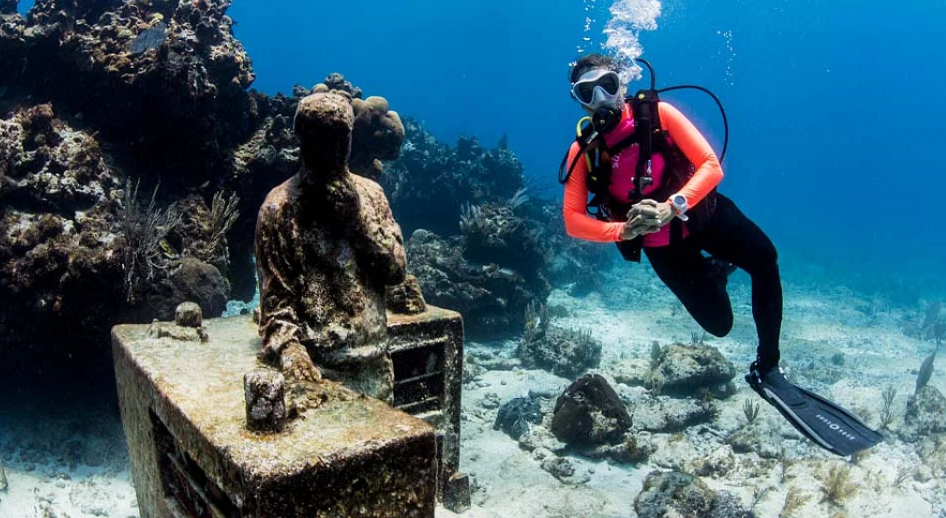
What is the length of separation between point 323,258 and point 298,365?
0.64 m

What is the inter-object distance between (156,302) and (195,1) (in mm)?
4923

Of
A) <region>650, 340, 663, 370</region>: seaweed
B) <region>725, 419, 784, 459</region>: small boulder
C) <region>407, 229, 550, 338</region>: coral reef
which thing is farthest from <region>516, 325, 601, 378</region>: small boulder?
<region>725, 419, 784, 459</region>: small boulder

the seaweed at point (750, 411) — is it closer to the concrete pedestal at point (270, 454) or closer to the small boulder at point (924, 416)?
the small boulder at point (924, 416)

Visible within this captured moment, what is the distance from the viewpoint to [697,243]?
5.36 m

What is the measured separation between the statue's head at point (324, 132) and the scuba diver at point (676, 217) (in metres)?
2.36

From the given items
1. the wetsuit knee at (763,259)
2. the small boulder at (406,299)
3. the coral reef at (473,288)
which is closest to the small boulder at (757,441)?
the wetsuit knee at (763,259)

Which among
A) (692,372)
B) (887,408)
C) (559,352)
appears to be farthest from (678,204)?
(887,408)

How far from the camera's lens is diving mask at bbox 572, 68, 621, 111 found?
15.8 ft

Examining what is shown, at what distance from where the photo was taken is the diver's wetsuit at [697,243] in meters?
4.80

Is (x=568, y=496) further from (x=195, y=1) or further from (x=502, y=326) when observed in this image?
(x=195, y=1)

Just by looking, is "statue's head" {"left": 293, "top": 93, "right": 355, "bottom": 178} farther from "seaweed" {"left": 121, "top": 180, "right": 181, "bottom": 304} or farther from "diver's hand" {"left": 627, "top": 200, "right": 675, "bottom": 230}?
"seaweed" {"left": 121, "top": 180, "right": 181, "bottom": 304}

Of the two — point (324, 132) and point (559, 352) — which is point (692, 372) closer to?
point (559, 352)

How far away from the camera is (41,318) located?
5660 mm

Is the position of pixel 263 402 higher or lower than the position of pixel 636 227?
lower
